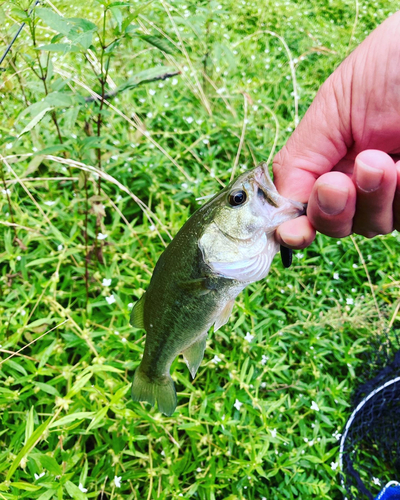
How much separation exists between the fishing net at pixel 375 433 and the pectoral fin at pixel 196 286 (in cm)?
165

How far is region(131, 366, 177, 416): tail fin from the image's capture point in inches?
75.5

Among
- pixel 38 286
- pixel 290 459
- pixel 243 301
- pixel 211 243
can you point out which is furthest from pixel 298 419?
pixel 38 286

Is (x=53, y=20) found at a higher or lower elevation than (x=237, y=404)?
higher

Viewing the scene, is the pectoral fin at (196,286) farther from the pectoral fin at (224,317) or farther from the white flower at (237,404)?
the white flower at (237,404)

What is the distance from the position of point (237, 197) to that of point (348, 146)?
0.68 meters

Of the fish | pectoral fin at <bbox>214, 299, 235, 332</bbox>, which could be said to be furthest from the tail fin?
pectoral fin at <bbox>214, 299, 235, 332</bbox>

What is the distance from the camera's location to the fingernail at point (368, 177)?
1.34m

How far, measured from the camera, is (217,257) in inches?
62.3

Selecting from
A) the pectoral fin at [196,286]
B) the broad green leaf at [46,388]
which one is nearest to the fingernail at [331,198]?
the pectoral fin at [196,286]

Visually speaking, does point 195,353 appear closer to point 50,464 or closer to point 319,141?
point 50,464

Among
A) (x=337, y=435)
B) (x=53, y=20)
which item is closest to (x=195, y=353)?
(x=337, y=435)

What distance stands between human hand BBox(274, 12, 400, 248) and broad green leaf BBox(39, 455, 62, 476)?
1.32m

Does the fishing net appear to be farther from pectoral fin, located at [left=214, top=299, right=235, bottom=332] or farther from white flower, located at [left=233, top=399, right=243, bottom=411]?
pectoral fin, located at [left=214, top=299, right=235, bottom=332]

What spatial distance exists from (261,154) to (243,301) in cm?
163
